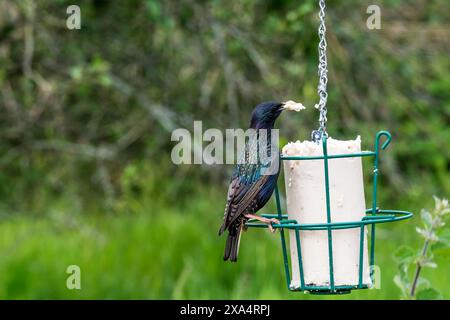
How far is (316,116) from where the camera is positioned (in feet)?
28.4

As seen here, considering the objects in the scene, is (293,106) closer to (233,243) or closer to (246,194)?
(246,194)

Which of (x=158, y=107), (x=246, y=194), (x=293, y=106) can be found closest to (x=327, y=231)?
(x=246, y=194)

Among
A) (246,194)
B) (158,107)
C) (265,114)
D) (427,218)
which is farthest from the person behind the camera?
(158,107)

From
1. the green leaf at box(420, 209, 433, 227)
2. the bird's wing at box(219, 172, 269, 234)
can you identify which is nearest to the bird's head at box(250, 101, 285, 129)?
the bird's wing at box(219, 172, 269, 234)

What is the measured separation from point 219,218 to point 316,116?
1.37m

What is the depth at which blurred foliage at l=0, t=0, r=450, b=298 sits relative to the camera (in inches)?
294

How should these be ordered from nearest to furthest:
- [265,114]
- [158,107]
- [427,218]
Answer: [427,218], [265,114], [158,107]

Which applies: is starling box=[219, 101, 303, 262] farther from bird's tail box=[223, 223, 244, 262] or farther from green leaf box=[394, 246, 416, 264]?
green leaf box=[394, 246, 416, 264]

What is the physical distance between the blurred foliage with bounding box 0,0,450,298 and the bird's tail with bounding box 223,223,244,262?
6.11 ft

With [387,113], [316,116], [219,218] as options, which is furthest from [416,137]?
[219,218]

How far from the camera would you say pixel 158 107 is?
779 cm

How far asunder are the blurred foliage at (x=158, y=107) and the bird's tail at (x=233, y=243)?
1863mm

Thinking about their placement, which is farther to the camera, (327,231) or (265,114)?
(265,114)

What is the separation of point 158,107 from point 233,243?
3550 millimetres
